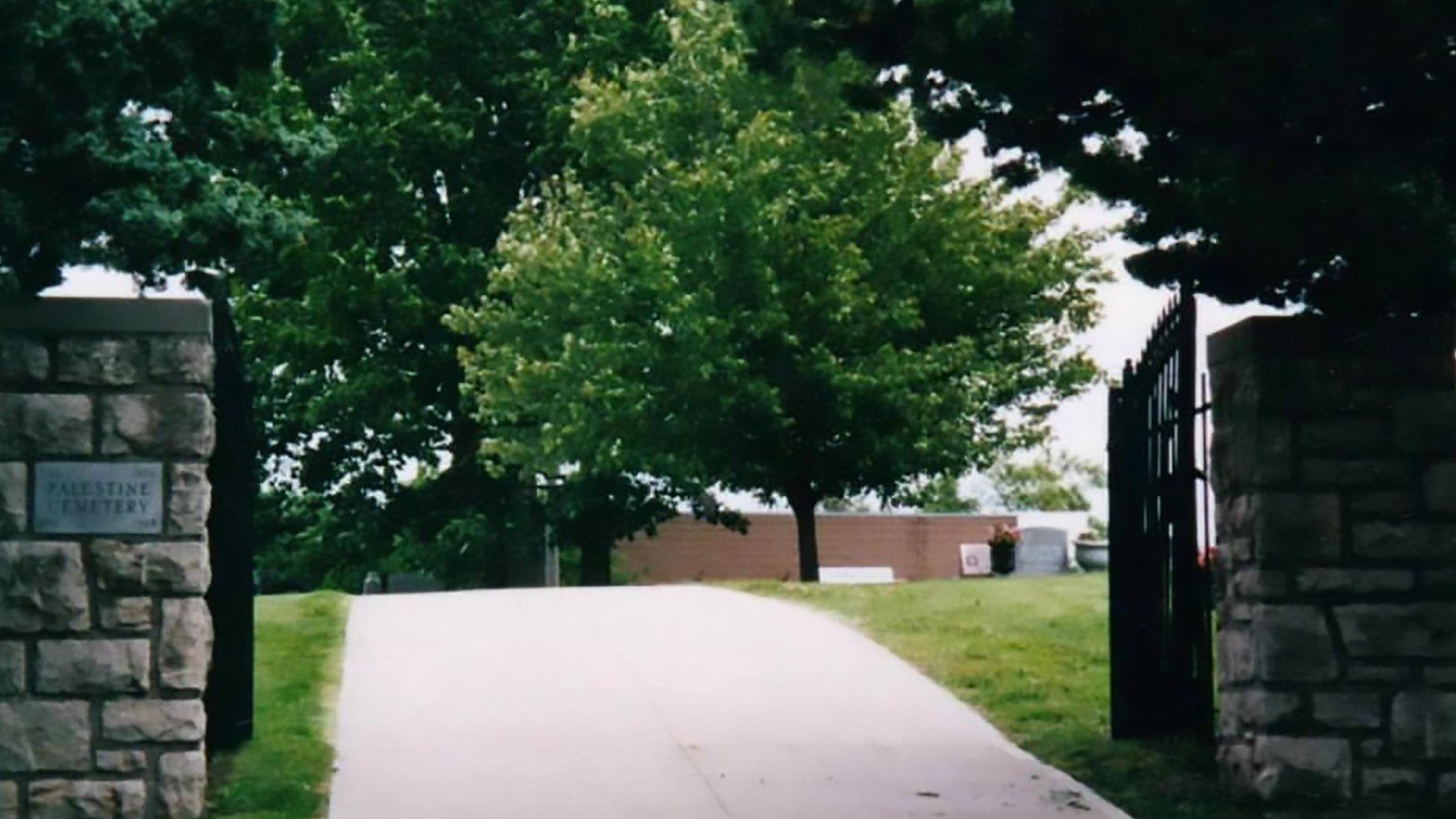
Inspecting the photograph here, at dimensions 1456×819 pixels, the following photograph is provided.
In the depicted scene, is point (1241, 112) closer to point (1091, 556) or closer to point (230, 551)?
point (230, 551)

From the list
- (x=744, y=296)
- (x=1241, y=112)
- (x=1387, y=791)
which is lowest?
(x=1387, y=791)

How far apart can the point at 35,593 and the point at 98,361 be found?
98 cm

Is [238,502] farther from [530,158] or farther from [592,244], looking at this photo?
[530,158]

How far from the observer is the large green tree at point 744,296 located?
26.2m

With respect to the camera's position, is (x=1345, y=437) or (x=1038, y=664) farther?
(x=1038, y=664)

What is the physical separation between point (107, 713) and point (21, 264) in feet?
13.8

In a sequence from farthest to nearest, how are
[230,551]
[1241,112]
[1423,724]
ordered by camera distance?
[230,551] < [1423,724] < [1241,112]

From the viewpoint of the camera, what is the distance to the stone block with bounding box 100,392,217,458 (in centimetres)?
860

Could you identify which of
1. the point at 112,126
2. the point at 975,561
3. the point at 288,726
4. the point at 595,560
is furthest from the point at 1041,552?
the point at 288,726

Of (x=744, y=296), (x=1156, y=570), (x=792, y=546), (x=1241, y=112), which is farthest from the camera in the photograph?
(x=792, y=546)

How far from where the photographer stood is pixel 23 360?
8578 millimetres

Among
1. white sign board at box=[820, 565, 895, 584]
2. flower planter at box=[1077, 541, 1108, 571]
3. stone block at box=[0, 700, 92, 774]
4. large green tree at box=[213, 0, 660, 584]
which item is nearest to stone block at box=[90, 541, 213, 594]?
stone block at box=[0, 700, 92, 774]

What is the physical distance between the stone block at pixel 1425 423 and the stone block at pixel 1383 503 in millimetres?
201

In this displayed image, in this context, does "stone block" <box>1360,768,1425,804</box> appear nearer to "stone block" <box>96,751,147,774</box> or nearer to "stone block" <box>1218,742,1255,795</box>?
"stone block" <box>1218,742,1255,795</box>
